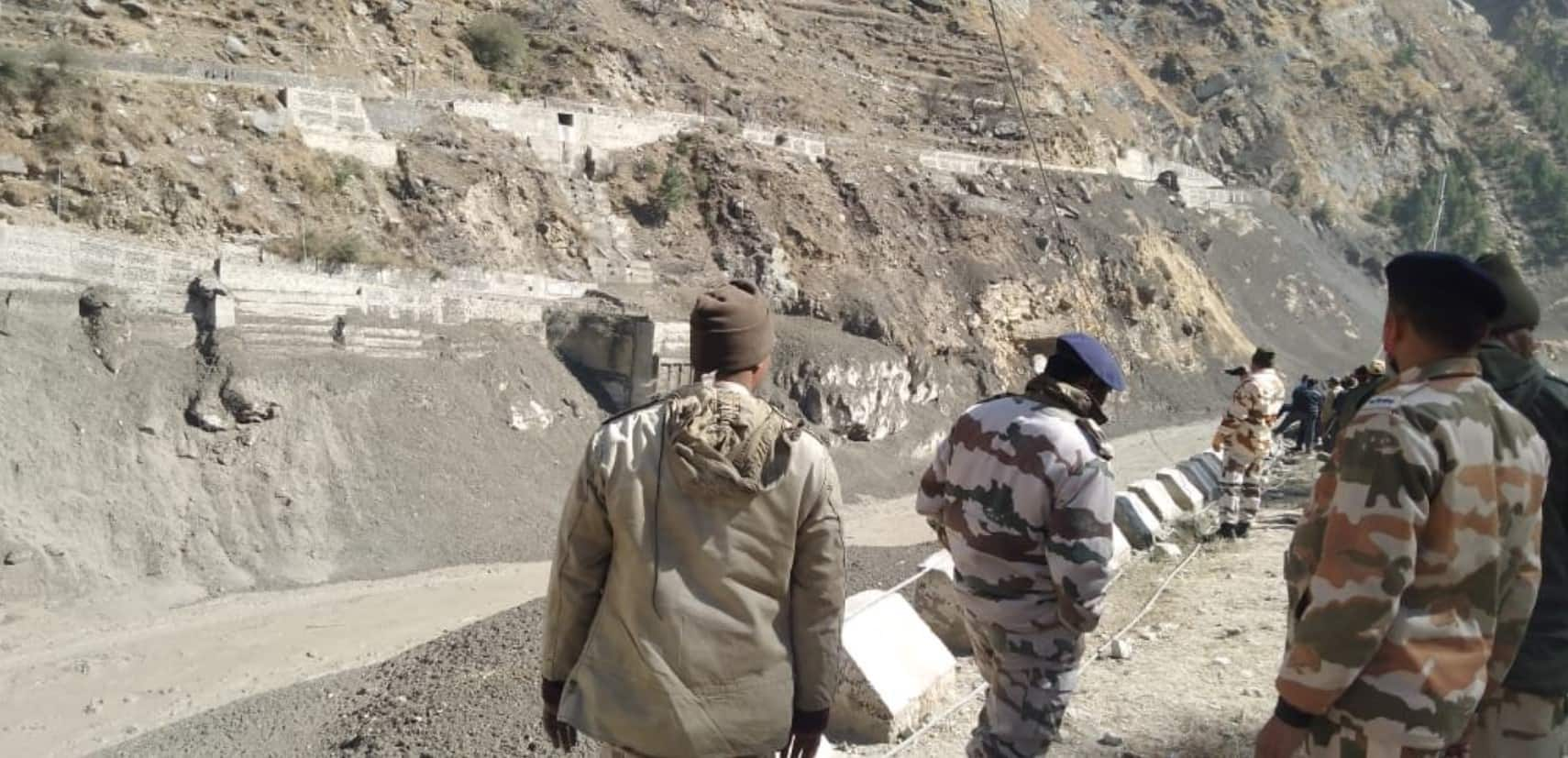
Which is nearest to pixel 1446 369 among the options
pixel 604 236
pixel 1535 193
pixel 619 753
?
pixel 619 753

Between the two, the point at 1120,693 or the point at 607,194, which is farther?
the point at 607,194

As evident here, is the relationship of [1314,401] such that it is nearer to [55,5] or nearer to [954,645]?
[954,645]

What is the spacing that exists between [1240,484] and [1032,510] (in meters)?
7.19

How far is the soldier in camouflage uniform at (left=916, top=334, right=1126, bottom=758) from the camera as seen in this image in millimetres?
3416

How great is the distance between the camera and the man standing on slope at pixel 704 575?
2.62m

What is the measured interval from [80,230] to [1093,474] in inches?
736

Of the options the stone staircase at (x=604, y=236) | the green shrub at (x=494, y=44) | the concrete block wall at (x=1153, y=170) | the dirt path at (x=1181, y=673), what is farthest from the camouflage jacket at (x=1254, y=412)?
the concrete block wall at (x=1153, y=170)

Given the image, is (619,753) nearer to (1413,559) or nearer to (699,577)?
(699,577)

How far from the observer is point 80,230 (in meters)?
16.8

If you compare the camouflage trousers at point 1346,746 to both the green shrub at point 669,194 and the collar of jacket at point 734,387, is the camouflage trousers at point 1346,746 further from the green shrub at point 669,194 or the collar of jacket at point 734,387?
the green shrub at point 669,194

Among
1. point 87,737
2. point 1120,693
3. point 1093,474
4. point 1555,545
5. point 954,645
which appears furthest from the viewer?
point 87,737

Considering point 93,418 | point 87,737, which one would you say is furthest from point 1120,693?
point 93,418

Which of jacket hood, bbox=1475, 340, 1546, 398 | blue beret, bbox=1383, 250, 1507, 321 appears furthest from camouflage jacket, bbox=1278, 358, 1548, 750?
jacket hood, bbox=1475, 340, 1546, 398

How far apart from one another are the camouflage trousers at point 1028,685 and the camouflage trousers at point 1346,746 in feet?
3.41
